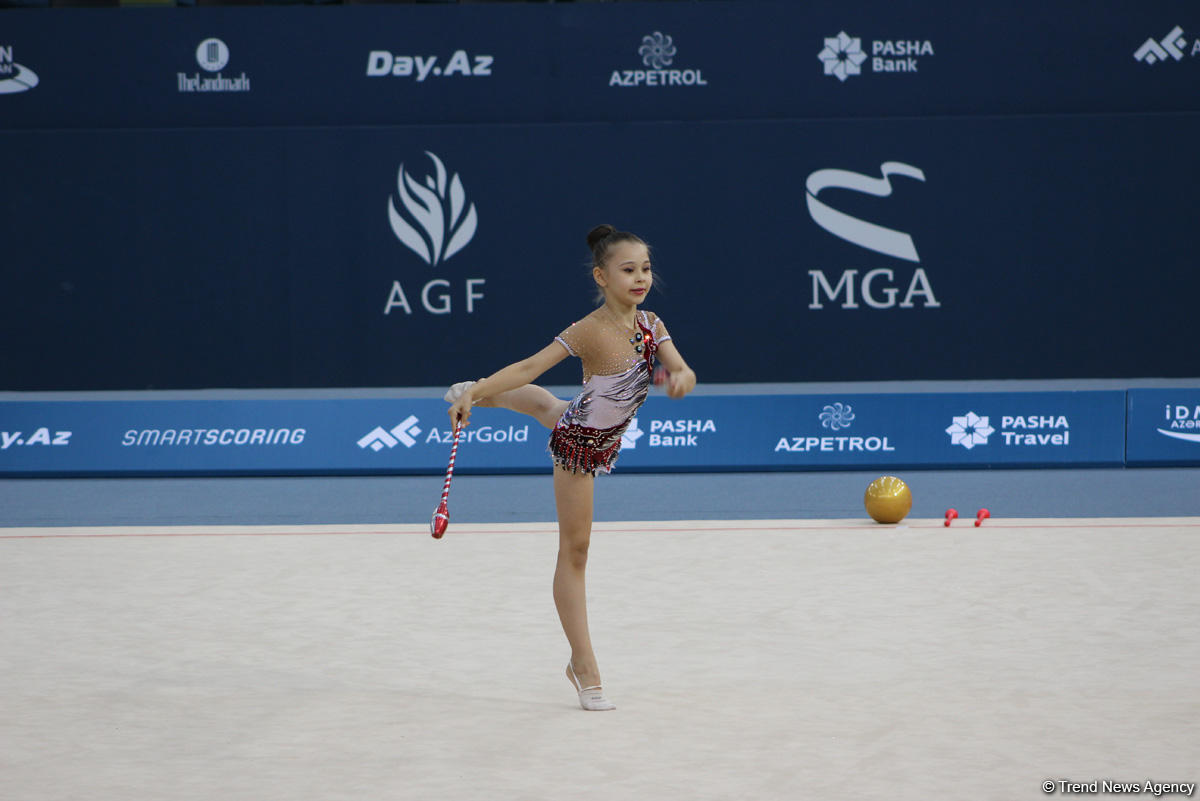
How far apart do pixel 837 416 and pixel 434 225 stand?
4.97m

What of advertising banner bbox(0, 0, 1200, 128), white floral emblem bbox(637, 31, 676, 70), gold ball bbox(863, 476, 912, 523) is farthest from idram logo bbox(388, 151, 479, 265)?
gold ball bbox(863, 476, 912, 523)

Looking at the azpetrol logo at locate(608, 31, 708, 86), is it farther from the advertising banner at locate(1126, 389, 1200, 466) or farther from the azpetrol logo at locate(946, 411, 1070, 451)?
the advertising banner at locate(1126, 389, 1200, 466)

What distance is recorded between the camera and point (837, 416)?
366 inches

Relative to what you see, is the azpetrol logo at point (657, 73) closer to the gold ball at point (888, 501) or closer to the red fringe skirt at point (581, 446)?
the gold ball at point (888, 501)

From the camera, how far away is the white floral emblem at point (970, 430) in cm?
926

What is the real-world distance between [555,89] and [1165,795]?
10.1 metres

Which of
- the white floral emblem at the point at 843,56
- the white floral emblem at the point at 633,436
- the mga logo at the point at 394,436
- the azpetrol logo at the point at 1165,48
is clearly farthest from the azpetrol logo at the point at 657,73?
the mga logo at the point at 394,436

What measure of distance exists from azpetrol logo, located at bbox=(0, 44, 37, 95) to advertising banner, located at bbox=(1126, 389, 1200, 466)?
9831mm

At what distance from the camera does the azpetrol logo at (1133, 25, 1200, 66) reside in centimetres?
1223

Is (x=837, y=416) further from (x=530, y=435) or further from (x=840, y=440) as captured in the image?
(x=530, y=435)

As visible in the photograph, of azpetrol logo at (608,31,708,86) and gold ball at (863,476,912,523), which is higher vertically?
azpetrol logo at (608,31,708,86)

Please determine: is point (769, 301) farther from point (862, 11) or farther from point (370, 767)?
point (370, 767)

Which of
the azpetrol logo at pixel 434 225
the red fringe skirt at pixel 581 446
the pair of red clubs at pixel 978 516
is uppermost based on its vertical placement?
the azpetrol logo at pixel 434 225

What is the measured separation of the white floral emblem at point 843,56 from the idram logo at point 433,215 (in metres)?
3.48
